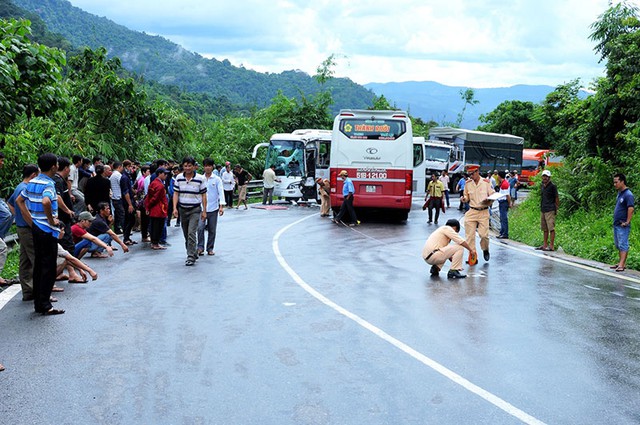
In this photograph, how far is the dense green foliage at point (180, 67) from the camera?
132 metres

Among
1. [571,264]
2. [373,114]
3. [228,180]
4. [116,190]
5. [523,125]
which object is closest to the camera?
[571,264]

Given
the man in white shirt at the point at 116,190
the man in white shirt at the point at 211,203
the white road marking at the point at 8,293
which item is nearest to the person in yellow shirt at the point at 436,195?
the man in white shirt at the point at 211,203

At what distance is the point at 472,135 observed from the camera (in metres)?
48.7

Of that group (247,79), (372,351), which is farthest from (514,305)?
(247,79)

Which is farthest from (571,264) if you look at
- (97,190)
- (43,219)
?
(43,219)

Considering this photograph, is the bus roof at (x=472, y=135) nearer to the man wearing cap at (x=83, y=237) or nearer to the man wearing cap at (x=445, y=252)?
the man wearing cap at (x=445, y=252)

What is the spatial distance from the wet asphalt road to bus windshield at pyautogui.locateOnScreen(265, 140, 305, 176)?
21.6 metres

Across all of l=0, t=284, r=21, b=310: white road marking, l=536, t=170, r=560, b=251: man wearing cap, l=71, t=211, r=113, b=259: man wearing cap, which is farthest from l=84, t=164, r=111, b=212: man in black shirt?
l=536, t=170, r=560, b=251: man wearing cap

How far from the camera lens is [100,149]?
85.4 ft

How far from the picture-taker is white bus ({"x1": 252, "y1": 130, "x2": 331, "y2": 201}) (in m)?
34.0

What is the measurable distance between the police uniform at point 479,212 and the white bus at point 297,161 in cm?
1944

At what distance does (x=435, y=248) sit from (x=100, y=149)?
1719 centimetres

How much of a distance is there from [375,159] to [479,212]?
30.3ft

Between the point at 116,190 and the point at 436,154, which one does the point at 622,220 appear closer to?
the point at 116,190
